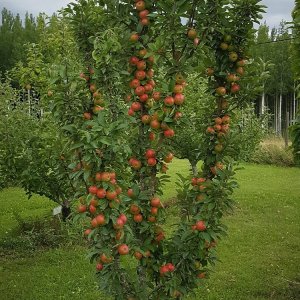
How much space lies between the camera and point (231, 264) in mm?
6863

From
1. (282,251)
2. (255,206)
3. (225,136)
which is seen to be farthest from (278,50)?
(225,136)

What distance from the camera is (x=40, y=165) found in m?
6.89

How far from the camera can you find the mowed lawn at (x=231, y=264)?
5.75 m

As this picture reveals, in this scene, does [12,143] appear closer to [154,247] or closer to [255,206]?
[154,247]

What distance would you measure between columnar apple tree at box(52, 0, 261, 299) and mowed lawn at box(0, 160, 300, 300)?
2.15 ft

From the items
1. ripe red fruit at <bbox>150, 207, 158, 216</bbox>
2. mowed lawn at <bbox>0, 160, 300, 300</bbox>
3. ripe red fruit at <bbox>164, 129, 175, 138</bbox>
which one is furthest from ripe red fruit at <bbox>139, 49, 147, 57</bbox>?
mowed lawn at <bbox>0, 160, 300, 300</bbox>

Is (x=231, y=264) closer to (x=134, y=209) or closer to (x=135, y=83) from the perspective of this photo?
(x=134, y=209)

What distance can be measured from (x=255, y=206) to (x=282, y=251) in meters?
3.49

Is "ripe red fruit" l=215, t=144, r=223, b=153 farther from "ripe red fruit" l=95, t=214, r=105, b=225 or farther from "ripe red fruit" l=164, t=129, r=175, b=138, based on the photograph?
"ripe red fruit" l=95, t=214, r=105, b=225

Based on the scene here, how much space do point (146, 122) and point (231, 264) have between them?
14.8ft

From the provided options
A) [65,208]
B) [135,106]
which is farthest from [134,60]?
[65,208]

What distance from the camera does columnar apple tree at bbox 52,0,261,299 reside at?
8.69 feet

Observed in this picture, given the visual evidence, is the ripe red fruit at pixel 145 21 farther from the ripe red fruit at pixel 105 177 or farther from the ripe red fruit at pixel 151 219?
the ripe red fruit at pixel 151 219

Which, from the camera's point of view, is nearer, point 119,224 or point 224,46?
point 119,224
